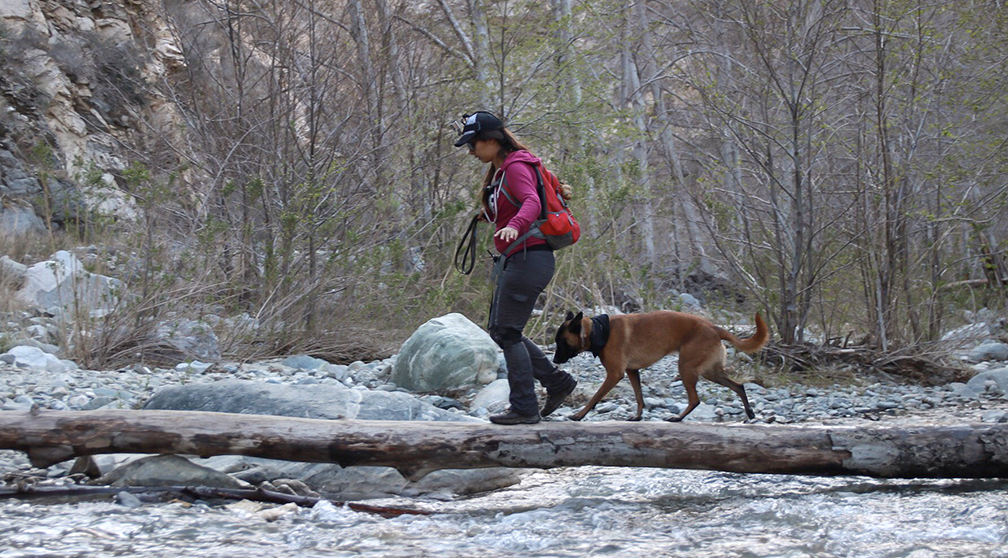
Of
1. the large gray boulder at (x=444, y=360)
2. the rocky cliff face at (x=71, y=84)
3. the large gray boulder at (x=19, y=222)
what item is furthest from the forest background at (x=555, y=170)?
the rocky cliff face at (x=71, y=84)

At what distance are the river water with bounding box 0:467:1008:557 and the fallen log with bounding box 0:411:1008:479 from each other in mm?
225

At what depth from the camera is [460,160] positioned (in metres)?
12.5

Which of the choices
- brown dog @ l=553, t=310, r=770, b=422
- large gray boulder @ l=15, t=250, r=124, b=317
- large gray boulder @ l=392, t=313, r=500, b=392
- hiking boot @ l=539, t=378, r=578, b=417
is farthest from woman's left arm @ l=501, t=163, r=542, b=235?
large gray boulder @ l=15, t=250, r=124, b=317

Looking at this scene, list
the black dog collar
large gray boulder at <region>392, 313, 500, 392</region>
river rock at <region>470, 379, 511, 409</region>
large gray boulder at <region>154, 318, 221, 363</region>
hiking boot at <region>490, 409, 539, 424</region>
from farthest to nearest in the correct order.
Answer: large gray boulder at <region>154, 318, 221, 363</region> < large gray boulder at <region>392, 313, 500, 392</region> < river rock at <region>470, 379, 511, 409</region> < the black dog collar < hiking boot at <region>490, 409, 539, 424</region>

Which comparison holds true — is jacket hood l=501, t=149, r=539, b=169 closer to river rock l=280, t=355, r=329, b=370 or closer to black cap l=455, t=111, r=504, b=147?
black cap l=455, t=111, r=504, b=147

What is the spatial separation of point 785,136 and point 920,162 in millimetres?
1695

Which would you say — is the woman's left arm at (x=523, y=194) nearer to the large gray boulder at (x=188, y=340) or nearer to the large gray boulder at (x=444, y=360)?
the large gray boulder at (x=444, y=360)

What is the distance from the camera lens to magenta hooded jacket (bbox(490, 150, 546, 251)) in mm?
4852

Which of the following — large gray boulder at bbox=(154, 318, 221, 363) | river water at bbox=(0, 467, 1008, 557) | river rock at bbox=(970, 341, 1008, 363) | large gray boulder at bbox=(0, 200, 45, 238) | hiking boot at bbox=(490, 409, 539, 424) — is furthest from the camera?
large gray boulder at bbox=(0, 200, 45, 238)

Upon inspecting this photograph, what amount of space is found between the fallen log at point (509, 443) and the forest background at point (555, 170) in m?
4.18

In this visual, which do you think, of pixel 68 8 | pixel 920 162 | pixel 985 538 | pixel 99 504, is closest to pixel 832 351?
pixel 920 162

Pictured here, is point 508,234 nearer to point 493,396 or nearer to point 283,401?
point 283,401

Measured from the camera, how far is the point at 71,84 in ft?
64.3

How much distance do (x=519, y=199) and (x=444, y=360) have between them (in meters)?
3.61
